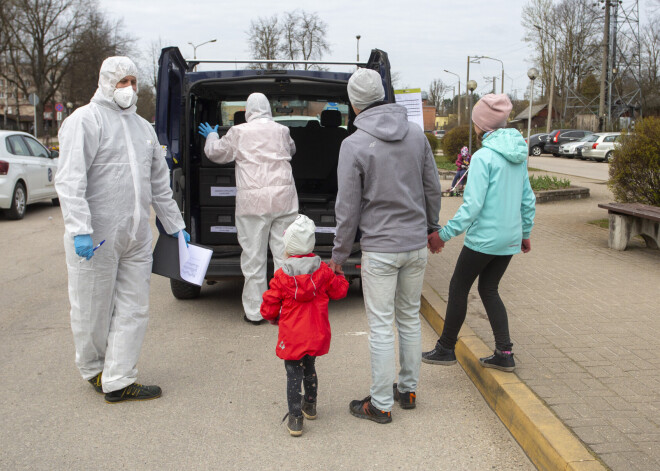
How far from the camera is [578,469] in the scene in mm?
2887

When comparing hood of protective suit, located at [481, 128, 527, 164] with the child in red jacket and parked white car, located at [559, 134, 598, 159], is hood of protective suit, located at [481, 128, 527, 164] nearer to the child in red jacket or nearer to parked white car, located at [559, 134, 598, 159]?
the child in red jacket

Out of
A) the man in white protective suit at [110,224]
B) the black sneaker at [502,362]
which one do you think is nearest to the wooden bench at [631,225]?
the black sneaker at [502,362]

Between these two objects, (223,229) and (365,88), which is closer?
(365,88)

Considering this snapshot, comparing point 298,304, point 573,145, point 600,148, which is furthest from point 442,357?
point 573,145

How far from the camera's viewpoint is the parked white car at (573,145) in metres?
35.8

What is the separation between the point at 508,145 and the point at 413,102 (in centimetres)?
285

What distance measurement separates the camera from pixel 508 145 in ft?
13.0

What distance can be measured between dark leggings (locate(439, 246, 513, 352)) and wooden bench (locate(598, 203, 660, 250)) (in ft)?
15.2

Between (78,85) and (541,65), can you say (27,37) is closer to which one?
(78,85)

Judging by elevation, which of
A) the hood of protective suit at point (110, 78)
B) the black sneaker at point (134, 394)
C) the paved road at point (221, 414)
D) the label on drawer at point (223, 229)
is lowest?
the paved road at point (221, 414)

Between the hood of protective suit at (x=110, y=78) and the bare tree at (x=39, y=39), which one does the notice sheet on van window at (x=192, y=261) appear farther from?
the bare tree at (x=39, y=39)

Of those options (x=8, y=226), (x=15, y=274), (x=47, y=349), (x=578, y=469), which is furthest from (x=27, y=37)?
(x=578, y=469)

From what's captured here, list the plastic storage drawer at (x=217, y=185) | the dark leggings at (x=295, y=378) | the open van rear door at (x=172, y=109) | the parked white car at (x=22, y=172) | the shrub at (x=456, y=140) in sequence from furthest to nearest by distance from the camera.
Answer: the shrub at (x=456, y=140) → the parked white car at (x=22, y=172) → the plastic storage drawer at (x=217, y=185) → the open van rear door at (x=172, y=109) → the dark leggings at (x=295, y=378)

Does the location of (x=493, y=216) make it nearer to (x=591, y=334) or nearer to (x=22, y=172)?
(x=591, y=334)
